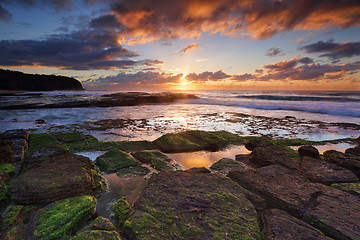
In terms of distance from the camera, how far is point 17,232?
7.48 ft

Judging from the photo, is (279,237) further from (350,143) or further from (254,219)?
(350,143)

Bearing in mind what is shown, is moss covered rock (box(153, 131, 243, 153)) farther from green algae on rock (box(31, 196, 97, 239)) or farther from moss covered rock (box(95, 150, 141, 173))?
green algae on rock (box(31, 196, 97, 239))

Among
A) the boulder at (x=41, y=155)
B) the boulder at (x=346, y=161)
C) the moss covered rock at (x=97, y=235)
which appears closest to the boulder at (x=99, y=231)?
the moss covered rock at (x=97, y=235)

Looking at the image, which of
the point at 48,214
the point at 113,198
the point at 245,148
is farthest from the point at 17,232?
the point at 245,148

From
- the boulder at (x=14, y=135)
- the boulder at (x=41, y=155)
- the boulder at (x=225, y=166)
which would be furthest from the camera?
the boulder at (x=14, y=135)

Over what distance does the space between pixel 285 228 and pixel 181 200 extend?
5.14ft

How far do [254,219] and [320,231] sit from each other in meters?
0.88

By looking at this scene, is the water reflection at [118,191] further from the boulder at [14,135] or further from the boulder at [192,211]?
the boulder at [14,135]

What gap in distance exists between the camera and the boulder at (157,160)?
4679 mm

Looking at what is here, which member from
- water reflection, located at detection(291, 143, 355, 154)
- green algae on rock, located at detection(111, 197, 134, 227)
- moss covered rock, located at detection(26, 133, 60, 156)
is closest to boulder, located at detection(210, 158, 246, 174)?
green algae on rock, located at detection(111, 197, 134, 227)

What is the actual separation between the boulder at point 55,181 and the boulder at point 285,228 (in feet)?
10.1

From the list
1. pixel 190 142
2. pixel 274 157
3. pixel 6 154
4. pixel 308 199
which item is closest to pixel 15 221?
pixel 6 154

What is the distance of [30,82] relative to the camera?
85000 mm

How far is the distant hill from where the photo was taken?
74.2m
